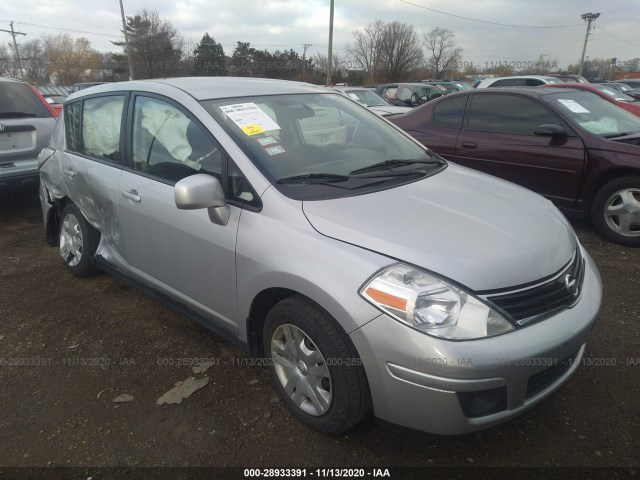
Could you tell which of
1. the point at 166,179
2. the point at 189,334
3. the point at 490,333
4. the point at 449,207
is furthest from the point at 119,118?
the point at 490,333

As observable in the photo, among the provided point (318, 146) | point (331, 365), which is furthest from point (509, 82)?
point (331, 365)

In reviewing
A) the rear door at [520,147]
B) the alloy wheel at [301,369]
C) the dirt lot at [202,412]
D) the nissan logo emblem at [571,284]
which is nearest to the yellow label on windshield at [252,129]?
the alloy wheel at [301,369]

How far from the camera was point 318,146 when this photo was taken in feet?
8.95

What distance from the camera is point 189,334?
10.4ft

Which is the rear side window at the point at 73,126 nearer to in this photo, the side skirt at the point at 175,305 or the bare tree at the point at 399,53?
the side skirt at the point at 175,305

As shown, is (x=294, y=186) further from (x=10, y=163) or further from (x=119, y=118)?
(x=10, y=163)

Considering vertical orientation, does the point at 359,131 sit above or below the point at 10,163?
above

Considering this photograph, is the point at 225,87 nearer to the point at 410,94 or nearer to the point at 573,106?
the point at 573,106

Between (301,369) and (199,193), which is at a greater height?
(199,193)

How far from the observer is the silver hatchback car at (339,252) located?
5.91 feet

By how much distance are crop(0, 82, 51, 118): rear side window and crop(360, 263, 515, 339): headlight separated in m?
5.68

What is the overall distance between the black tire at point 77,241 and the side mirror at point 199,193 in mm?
1832

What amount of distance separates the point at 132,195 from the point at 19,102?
399 cm

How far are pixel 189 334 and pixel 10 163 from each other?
392cm
